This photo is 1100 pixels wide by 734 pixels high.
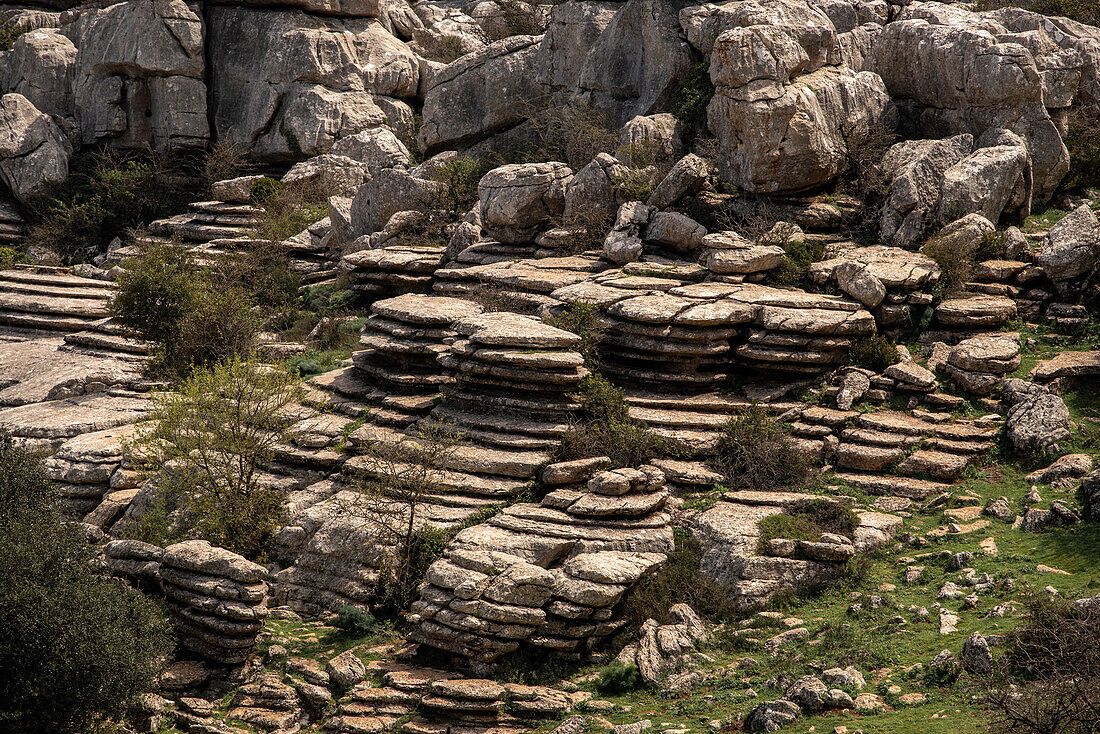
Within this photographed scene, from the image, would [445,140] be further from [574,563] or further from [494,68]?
[574,563]

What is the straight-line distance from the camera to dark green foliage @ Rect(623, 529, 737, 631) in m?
16.7

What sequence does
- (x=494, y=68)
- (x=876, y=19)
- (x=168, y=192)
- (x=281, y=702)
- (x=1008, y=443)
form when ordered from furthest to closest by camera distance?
(x=168, y=192), (x=494, y=68), (x=876, y=19), (x=1008, y=443), (x=281, y=702)

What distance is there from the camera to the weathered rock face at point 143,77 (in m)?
41.5

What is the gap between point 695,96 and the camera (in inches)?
1224

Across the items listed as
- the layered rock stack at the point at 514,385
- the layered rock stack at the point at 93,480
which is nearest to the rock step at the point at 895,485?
the layered rock stack at the point at 514,385

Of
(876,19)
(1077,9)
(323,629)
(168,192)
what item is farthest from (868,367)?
(168,192)

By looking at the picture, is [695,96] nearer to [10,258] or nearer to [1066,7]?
[1066,7]

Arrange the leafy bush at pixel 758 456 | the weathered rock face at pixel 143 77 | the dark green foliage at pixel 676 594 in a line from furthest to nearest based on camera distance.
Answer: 1. the weathered rock face at pixel 143 77
2. the leafy bush at pixel 758 456
3. the dark green foliage at pixel 676 594

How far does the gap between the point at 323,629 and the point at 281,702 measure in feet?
6.76

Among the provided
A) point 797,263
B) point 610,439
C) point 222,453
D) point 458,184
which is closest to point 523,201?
point 458,184

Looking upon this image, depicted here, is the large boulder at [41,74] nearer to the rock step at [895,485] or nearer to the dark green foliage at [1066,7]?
the rock step at [895,485]

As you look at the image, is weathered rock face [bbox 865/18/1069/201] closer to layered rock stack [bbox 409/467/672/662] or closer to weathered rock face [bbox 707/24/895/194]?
weathered rock face [bbox 707/24/895/194]

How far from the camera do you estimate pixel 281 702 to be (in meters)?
15.6

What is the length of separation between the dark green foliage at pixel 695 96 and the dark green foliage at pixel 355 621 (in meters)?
21.0
